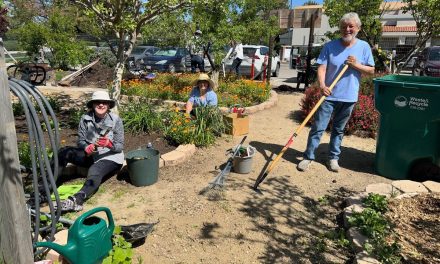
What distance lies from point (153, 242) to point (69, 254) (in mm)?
885

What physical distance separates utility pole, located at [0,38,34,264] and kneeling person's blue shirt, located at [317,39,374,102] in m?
3.54

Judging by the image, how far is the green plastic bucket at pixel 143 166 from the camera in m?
3.87

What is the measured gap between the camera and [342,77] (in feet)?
14.4

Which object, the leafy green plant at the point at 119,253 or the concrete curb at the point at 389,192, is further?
the concrete curb at the point at 389,192

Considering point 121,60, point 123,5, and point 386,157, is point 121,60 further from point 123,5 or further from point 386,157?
point 386,157

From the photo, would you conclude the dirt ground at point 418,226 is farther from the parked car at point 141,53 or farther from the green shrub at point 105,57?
the parked car at point 141,53

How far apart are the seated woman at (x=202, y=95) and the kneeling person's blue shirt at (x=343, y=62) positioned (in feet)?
6.19

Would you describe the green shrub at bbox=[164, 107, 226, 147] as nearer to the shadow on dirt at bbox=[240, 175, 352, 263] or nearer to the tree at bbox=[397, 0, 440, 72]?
the shadow on dirt at bbox=[240, 175, 352, 263]

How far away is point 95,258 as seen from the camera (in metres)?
2.36

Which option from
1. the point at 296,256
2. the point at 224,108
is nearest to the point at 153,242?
the point at 296,256

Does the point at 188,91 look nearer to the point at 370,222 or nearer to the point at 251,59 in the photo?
the point at 370,222

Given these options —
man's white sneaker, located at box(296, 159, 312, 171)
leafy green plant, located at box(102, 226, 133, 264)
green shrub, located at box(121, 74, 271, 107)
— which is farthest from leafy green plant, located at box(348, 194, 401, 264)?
green shrub, located at box(121, 74, 271, 107)

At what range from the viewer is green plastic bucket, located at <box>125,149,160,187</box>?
387 centimetres

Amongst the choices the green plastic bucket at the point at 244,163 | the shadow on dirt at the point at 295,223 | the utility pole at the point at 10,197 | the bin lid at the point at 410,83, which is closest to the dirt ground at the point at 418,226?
the shadow on dirt at the point at 295,223
